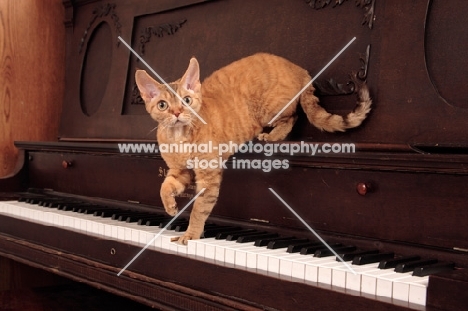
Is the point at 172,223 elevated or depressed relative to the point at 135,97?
depressed

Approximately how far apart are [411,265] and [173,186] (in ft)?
3.10

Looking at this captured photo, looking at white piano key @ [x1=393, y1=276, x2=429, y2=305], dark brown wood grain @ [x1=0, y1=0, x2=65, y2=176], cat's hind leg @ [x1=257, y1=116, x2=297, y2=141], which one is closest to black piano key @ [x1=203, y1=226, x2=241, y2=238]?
cat's hind leg @ [x1=257, y1=116, x2=297, y2=141]

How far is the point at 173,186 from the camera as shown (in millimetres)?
2178

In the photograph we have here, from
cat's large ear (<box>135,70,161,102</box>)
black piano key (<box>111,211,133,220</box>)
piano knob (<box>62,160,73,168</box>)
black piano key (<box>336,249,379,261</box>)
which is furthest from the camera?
piano knob (<box>62,160,73,168</box>)

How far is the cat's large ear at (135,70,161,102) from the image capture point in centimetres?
214

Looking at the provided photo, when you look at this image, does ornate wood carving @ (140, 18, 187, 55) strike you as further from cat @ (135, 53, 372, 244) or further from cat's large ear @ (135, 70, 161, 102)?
cat's large ear @ (135, 70, 161, 102)

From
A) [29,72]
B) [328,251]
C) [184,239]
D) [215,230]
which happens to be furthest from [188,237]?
[29,72]

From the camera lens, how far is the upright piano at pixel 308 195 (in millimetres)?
1616

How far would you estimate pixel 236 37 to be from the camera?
8.80 ft

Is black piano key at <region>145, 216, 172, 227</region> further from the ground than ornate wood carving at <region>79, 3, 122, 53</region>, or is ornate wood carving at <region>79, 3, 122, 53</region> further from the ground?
ornate wood carving at <region>79, 3, 122, 53</region>

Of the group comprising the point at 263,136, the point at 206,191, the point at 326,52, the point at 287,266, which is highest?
the point at 326,52

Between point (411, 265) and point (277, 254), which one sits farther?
point (277, 254)

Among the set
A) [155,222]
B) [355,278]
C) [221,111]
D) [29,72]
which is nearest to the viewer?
[355,278]

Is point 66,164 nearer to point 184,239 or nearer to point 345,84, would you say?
point 184,239
